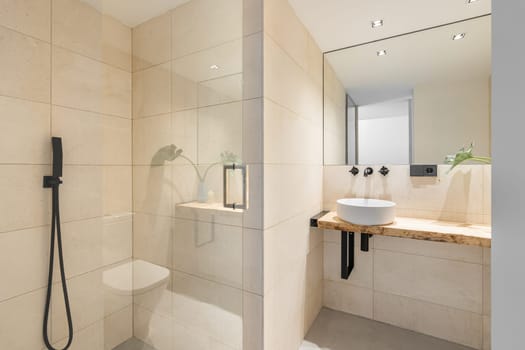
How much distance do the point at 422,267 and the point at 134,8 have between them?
251 cm

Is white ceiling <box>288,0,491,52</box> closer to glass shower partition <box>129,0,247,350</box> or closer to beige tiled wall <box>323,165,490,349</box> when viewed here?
glass shower partition <box>129,0,247,350</box>

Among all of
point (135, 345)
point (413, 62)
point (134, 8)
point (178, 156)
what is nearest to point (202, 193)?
point (178, 156)

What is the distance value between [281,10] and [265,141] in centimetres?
77

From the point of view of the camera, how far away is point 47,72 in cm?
113

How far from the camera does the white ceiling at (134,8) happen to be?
1.36 meters

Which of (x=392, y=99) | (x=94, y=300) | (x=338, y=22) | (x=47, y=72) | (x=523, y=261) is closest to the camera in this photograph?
(x=523, y=261)

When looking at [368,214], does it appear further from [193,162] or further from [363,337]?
[193,162]

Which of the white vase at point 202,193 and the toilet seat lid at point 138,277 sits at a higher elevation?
the white vase at point 202,193

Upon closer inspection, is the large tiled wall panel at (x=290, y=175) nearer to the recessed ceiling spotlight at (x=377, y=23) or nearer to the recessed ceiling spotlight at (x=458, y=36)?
the recessed ceiling spotlight at (x=377, y=23)

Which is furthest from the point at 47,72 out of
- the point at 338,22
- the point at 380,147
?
the point at 380,147

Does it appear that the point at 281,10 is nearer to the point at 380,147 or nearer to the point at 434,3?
the point at 434,3

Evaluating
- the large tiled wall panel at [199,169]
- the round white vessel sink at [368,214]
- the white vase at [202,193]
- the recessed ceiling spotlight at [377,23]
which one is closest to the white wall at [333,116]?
the recessed ceiling spotlight at [377,23]

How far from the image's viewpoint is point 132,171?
1470 millimetres

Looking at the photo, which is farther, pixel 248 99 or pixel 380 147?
pixel 380 147
